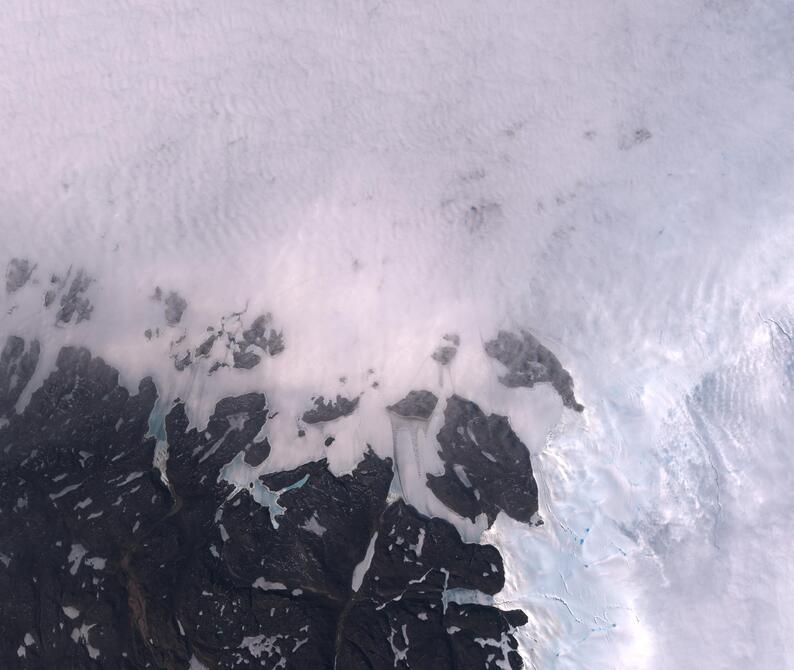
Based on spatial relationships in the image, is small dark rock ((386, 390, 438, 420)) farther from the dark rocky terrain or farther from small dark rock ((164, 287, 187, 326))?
small dark rock ((164, 287, 187, 326))

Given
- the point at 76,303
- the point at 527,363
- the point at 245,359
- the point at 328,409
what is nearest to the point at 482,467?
the point at 527,363

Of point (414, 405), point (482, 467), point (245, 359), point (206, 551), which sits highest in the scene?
point (245, 359)

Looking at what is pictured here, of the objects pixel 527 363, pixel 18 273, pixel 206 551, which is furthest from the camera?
pixel 527 363

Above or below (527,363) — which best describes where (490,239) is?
above

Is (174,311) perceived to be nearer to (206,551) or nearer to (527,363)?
(206,551)

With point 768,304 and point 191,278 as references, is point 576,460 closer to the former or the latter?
point 768,304

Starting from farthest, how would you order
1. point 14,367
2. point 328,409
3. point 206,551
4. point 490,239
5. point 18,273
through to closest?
point 490,239 < point 18,273 < point 328,409 < point 14,367 < point 206,551

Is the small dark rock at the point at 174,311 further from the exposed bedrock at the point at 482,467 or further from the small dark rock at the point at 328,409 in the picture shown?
the exposed bedrock at the point at 482,467

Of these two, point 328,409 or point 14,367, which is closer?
point 14,367
